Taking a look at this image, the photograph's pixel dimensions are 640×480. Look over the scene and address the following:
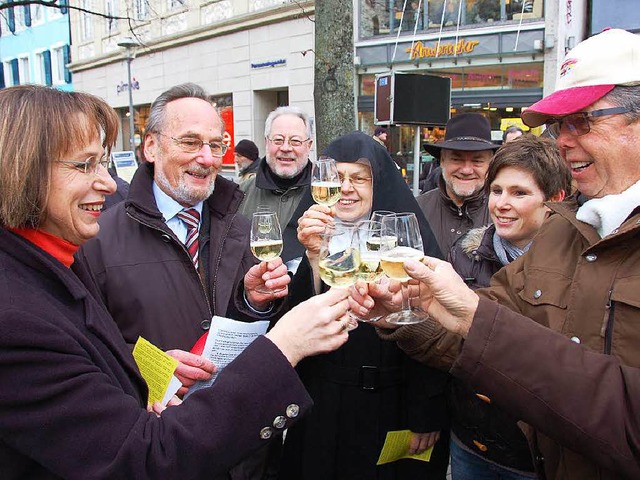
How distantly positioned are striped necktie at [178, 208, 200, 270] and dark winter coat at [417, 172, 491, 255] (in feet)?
6.63

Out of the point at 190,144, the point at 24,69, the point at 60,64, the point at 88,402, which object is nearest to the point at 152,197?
the point at 190,144

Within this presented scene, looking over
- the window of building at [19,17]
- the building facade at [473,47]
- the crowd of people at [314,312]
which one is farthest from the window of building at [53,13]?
the crowd of people at [314,312]

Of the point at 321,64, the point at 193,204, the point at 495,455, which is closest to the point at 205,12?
the point at 321,64

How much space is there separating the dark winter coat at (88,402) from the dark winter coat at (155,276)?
944 millimetres

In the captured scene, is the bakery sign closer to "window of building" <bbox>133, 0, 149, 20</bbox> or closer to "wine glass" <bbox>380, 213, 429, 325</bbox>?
"window of building" <bbox>133, 0, 149, 20</bbox>

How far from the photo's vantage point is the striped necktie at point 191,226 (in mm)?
2740

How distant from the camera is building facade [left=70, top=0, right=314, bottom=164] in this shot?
53.4 ft

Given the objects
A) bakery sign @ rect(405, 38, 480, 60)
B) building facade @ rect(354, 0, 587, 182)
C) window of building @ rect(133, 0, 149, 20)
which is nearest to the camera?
building facade @ rect(354, 0, 587, 182)

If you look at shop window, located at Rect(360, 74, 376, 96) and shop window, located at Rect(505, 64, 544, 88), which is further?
shop window, located at Rect(360, 74, 376, 96)

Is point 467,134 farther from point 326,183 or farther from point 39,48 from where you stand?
point 39,48

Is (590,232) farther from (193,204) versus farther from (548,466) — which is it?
(193,204)

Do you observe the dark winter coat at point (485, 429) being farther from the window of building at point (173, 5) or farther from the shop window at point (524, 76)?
the window of building at point (173, 5)

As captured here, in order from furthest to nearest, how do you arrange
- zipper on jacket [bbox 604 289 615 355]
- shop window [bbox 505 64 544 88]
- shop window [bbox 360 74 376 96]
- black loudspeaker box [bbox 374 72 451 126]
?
1. shop window [bbox 360 74 376 96]
2. shop window [bbox 505 64 544 88]
3. black loudspeaker box [bbox 374 72 451 126]
4. zipper on jacket [bbox 604 289 615 355]

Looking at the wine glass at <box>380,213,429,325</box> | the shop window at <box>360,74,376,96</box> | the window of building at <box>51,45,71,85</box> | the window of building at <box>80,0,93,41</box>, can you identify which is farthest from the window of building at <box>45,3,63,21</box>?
the wine glass at <box>380,213,429,325</box>
